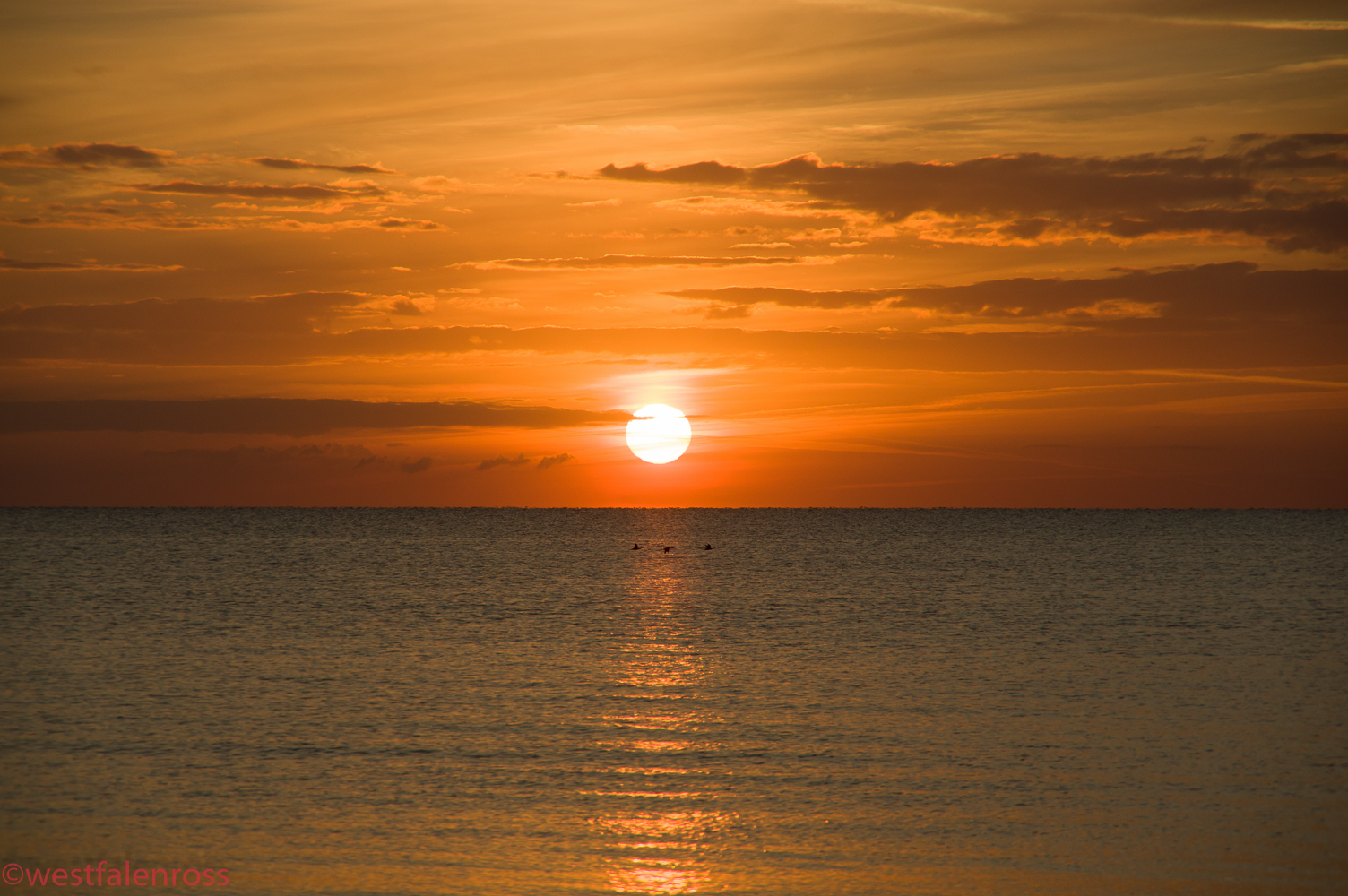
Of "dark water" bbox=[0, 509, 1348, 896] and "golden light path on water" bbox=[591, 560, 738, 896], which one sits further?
"dark water" bbox=[0, 509, 1348, 896]

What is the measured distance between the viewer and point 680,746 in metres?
26.5

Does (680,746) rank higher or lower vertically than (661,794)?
higher

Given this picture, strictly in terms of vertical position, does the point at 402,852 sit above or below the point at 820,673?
below

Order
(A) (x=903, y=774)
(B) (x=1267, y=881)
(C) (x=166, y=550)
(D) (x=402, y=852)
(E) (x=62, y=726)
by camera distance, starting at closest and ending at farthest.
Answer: (B) (x=1267, y=881) → (D) (x=402, y=852) → (A) (x=903, y=774) → (E) (x=62, y=726) → (C) (x=166, y=550)

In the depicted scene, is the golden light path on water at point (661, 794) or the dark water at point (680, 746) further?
the dark water at point (680, 746)

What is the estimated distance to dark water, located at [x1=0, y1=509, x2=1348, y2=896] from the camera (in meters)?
18.7

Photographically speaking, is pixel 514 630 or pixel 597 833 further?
pixel 514 630

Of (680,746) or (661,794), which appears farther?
(680,746)

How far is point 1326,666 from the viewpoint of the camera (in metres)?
39.6

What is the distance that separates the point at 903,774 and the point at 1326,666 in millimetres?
25029

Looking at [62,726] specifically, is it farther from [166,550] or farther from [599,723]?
[166,550]

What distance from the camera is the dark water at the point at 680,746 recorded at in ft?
61.2

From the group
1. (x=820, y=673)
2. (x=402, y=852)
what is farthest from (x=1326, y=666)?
(x=402, y=852)

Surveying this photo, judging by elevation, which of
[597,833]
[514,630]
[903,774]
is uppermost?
[514,630]
